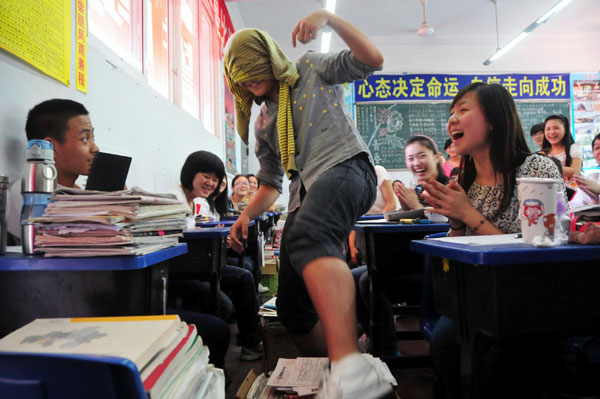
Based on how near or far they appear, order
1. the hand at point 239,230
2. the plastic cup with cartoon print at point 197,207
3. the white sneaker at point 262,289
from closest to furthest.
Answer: the hand at point 239,230 < the plastic cup with cartoon print at point 197,207 < the white sneaker at point 262,289

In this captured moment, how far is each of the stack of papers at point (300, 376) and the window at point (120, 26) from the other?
1.65 m

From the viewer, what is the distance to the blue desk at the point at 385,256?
168 centimetres

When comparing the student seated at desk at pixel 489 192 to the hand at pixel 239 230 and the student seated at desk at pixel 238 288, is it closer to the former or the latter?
the hand at pixel 239 230

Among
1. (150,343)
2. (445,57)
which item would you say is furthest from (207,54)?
(445,57)

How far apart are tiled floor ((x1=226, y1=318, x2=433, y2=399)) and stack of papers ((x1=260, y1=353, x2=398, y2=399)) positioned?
631 millimetres

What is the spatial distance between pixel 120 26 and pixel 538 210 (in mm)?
2167

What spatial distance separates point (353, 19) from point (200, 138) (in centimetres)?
395

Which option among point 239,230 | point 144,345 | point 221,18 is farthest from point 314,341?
point 221,18

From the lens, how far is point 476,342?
0.80 meters

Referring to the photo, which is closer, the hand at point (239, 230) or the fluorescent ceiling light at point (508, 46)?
the hand at point (239, 230)

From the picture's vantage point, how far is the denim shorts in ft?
3.22

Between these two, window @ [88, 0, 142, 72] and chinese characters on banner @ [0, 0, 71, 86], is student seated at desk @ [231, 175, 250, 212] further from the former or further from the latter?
chinese characters on banner @ [0, 0, 71, 86]

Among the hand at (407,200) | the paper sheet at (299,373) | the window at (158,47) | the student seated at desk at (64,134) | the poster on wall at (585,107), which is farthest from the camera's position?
the poster on wall at (585,107)

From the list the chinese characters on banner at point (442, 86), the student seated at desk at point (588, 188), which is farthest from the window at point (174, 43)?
the student seated at desk at point (588, 188)
